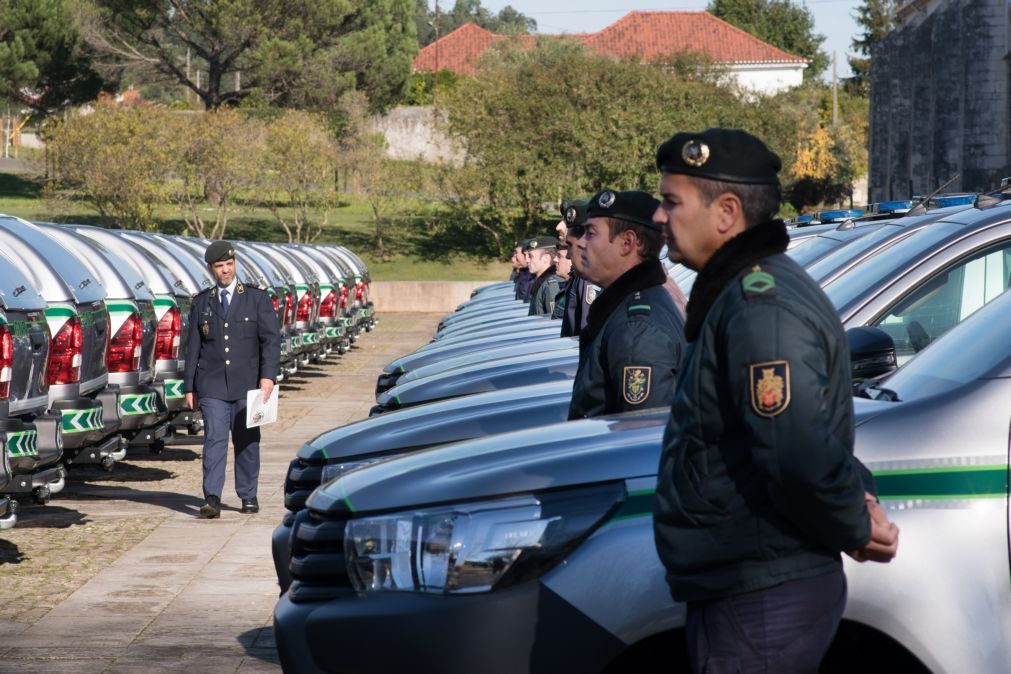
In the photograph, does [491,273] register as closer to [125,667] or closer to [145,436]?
[145,436]

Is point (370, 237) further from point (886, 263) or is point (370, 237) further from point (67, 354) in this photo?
point (886, 263)

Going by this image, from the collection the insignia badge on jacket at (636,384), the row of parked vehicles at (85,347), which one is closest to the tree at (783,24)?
the row of parked vehicles at (85,347)

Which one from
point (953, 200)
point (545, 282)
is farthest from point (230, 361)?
point (953, 200)

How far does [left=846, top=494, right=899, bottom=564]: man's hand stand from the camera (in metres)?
2.95

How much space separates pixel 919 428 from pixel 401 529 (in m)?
1.20

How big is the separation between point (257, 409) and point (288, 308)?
9991 mm

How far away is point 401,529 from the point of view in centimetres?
360

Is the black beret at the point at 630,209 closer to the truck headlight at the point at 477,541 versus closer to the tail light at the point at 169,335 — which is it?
the truck headlight at the point at 477,541

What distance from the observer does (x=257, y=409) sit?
1063 centimetres

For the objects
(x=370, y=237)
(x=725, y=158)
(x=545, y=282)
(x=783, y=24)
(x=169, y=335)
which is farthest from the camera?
(x=783, y=24)

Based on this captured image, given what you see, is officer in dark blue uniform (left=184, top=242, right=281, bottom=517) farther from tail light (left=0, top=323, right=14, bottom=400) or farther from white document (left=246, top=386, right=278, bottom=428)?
tail light (left=0, top=323, right=14, bottom=400)

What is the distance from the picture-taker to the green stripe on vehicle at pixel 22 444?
8.37 metres

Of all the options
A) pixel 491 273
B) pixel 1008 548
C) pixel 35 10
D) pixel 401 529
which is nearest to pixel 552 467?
pixel 401 529

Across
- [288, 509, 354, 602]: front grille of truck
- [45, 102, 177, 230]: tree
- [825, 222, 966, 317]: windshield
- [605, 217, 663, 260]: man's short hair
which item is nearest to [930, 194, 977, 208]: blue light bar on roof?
[825, 222, 966, 317]: windshield
